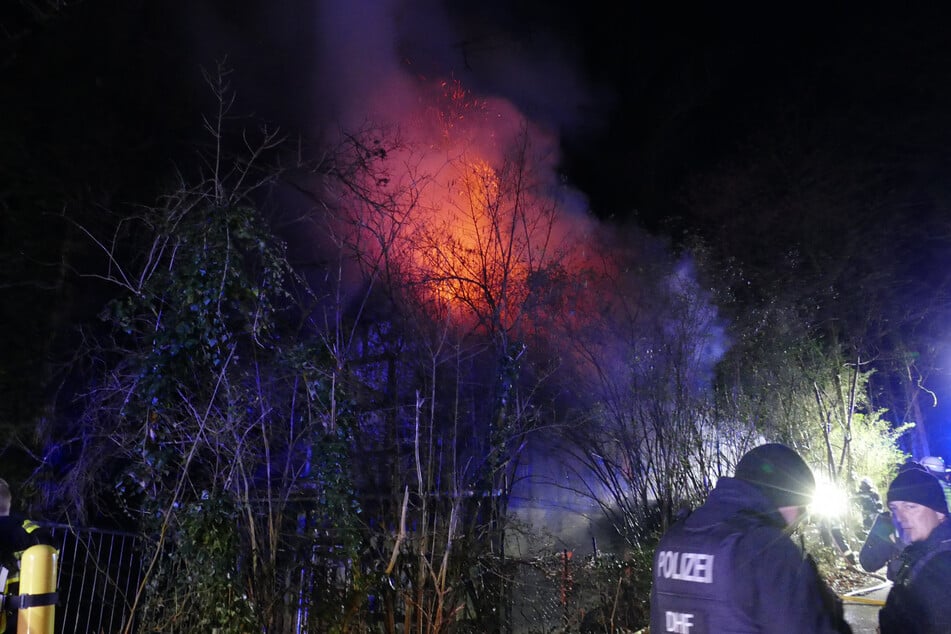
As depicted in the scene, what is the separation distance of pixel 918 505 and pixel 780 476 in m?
1.48

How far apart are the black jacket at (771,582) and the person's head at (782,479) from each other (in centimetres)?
5

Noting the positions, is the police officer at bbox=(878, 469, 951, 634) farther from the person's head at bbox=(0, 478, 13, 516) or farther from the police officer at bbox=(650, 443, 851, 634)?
the person's head at bbox=(0, 478, 13, 516)

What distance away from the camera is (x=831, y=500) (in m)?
12.4

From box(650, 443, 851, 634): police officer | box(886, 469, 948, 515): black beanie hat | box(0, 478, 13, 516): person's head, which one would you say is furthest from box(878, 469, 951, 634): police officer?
box(0, 478, 13, 516): person's head

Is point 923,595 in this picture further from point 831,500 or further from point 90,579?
point 831,500

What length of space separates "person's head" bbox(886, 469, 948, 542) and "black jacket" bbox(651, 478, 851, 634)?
4.70 feet

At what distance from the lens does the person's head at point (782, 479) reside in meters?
2.57

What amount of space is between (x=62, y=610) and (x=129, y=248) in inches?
214

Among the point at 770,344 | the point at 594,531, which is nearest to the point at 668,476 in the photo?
the point at 594,531

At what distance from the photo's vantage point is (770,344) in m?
13.5

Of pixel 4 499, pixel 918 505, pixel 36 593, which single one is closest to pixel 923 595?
pixel 918 505

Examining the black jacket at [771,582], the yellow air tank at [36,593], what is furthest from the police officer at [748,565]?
the yellow air tank at [36,593]

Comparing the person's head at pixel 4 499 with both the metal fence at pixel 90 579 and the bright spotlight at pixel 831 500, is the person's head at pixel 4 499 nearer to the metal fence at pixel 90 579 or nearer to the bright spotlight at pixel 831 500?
the metal fence at pixel 90 579

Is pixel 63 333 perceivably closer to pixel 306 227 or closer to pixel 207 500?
pixel 306 227
